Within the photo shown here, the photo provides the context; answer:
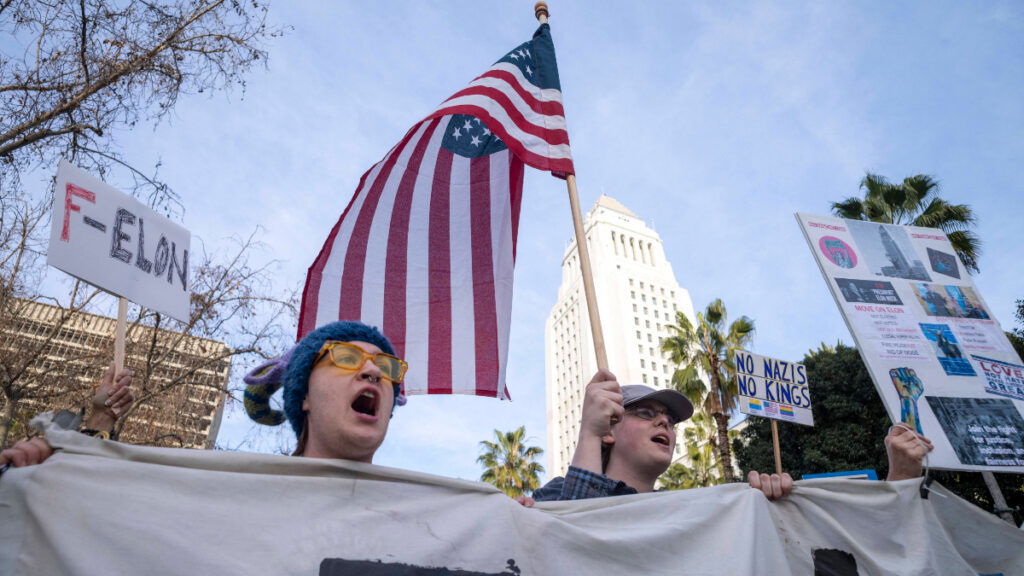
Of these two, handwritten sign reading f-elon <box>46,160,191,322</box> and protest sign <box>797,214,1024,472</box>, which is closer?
handwritten sign reading f-elon <box>46,160,191,322</box>

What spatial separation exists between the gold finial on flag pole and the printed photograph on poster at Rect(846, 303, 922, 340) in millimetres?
4102

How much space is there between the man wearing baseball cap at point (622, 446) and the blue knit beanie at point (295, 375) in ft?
2.56

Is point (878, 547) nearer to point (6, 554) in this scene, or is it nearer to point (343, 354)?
point (343, 354)

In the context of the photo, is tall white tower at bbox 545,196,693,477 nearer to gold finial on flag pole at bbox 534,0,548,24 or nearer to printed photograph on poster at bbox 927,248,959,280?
printed photograph on poster at bbox 927,248,959,280

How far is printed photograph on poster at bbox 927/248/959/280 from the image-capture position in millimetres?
7281

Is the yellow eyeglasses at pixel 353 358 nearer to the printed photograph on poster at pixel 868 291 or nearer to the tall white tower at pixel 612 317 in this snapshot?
the printed photograph on poster at pixel 868 291

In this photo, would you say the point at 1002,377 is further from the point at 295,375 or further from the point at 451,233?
the point at 295,375

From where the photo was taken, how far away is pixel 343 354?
2.43 metres

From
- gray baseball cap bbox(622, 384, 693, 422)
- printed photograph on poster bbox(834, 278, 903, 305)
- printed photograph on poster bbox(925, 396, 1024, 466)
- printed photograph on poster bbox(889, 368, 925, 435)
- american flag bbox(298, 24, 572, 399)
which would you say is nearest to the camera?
gray baseball cap bbox(622, 384, 693, 422)

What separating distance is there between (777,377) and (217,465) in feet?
21.6

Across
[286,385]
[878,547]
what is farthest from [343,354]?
[878,547]

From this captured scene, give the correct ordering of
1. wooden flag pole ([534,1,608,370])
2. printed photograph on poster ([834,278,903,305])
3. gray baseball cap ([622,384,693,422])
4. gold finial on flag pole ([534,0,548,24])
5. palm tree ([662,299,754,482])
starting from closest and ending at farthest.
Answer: wooden flag pole ([534,1,608,370]) < gray baseball cap ([622,384,693,422]) < gold finial on flag pole ([534,0,548,24]) < printed photograph on poster ([834,278,903,305]) < palm tree ([662,299,754,482])

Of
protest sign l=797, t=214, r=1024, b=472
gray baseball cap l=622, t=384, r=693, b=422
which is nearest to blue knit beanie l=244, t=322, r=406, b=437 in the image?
gray baseball cap l=622, t=384, r=693, b=422

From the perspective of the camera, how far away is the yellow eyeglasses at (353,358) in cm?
241
